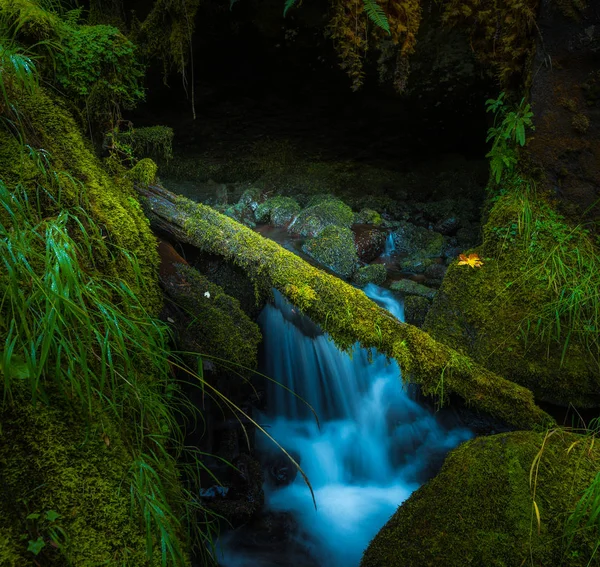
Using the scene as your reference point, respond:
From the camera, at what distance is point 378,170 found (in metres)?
8.34

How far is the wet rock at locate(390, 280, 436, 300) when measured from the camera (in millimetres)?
5250

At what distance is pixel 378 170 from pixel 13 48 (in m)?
6.73

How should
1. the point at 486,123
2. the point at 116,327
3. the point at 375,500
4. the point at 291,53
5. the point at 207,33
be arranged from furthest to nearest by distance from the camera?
the point at 486,123, the point at 291,53, the point at 207,33, the point at 375,500, the point at 116,327

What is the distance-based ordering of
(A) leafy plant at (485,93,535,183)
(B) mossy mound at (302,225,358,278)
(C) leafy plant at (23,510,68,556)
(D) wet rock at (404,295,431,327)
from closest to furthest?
(C) leafy plant at (23,510,68,556) → (A) leafy plant at (485,93,535,183) → (D) wet rock at (404,295,431,327) → (B) mossy mound at (302,225,358,278)

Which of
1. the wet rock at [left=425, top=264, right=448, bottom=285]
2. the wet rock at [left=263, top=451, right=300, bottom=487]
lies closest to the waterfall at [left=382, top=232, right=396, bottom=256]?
the wet rock at [left=425, top=264, right=448, bottom=285]

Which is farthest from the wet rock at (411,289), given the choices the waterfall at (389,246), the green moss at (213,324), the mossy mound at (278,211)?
the green moss at (213,324)

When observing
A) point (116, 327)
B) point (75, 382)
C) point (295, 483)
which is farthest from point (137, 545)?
point (295, 483)

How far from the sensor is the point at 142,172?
3453 millimetres

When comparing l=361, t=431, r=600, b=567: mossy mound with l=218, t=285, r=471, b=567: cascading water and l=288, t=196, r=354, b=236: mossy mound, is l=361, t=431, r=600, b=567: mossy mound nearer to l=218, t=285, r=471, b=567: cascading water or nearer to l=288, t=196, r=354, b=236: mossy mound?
l=218, t=285, r=471, b=567: cascading water

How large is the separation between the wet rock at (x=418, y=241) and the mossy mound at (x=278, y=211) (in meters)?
1.73

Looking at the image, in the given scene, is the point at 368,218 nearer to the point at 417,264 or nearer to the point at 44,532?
the point at 417,264

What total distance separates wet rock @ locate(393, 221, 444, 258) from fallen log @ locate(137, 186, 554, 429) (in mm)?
3354

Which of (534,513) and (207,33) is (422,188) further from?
(534,513)

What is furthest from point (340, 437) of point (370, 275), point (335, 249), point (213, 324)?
point (335, 249)
